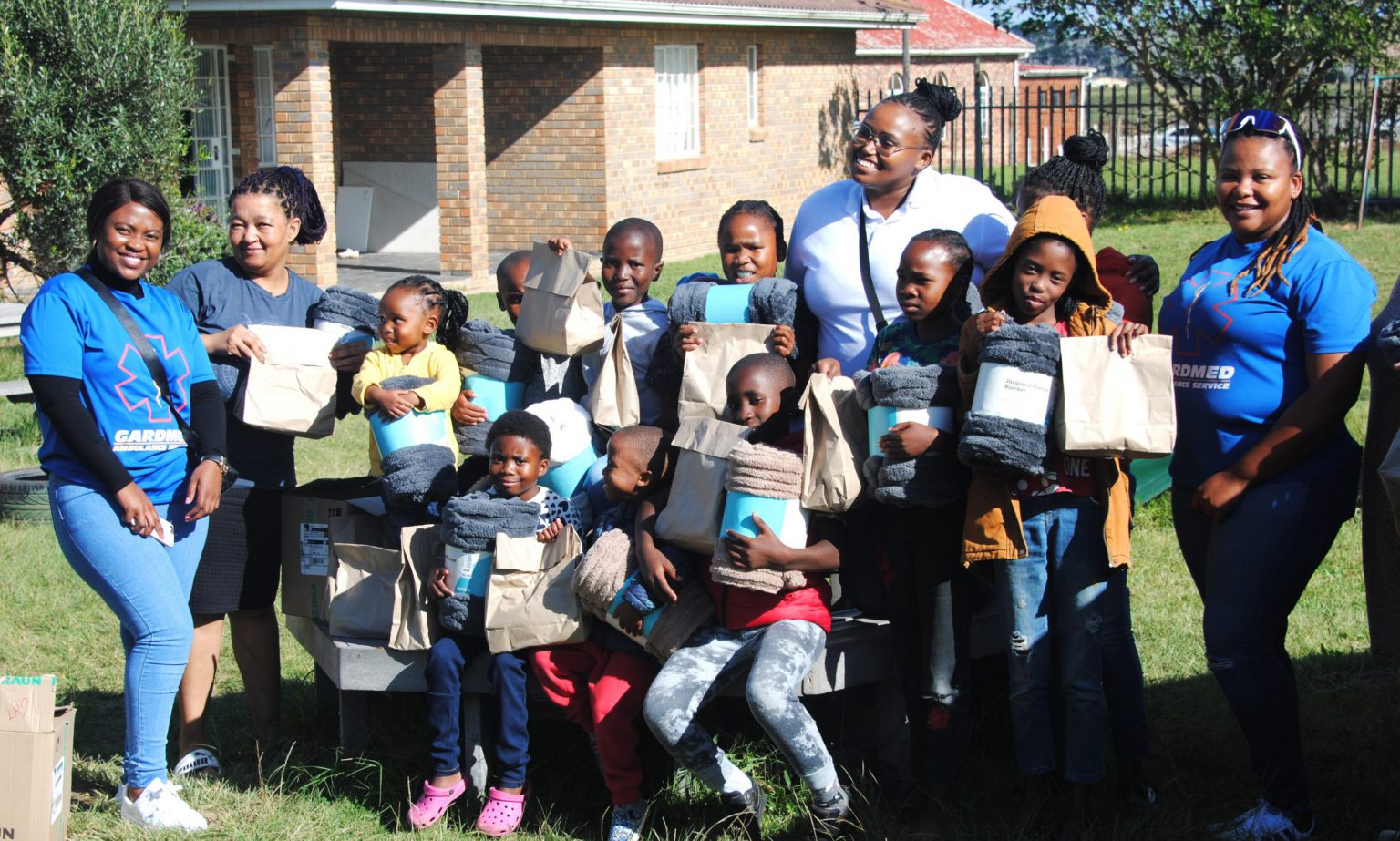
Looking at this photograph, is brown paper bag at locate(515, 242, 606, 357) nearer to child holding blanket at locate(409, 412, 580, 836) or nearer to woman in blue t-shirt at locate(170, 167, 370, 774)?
child holding blanket at locate(409, 412, 580, 836)

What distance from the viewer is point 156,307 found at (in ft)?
13.8

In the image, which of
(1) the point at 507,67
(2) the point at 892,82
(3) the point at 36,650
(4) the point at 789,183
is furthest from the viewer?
(2) the point at 892,82

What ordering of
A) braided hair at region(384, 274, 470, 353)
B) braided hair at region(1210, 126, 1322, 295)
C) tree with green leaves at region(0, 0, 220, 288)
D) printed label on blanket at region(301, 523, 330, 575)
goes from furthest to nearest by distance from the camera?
1. tree with green leaves at region(0, 0, 220, 288)
2. printed label on blanket at region(301, 523, 330, 575)
3. braided hair at region(384, 274, 470, 353)
4. braided hair at region(1210, 126, 1322, 295)

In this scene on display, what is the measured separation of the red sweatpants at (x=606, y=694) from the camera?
13.2 feet

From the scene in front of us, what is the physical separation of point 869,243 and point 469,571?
1.57 meters

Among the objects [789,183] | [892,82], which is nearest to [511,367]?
[789,183]

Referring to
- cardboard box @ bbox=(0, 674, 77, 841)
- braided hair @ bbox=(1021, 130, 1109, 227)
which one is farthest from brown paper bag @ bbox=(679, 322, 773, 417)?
cardboard box @ bbox=(0, 674, 77, 841)

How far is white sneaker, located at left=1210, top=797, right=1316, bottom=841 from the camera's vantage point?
3.87 m

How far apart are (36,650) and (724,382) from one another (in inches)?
132

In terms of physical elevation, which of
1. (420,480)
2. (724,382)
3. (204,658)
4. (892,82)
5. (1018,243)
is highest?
(892,82)

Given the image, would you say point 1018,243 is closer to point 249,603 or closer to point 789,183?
point 249,603

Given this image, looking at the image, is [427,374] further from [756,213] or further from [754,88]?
[754,88]

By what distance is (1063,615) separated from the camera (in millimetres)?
3781

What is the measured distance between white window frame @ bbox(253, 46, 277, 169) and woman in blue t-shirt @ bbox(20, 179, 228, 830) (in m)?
12.3
